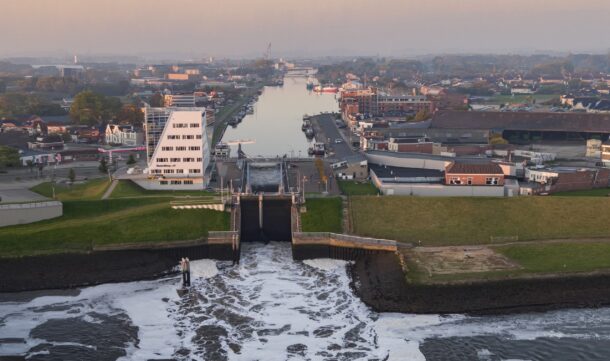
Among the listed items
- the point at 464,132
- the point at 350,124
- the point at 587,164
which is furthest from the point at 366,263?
the point at 350,124

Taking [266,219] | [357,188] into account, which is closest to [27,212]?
[266,219]

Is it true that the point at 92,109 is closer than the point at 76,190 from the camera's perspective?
No

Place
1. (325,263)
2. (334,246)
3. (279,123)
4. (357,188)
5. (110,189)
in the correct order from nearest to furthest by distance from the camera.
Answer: (325,263) → (334,246) → (110,189) → (357,188) → (279,123)

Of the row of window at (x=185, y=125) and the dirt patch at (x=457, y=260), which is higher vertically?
the row of window at (x=185, y=125)

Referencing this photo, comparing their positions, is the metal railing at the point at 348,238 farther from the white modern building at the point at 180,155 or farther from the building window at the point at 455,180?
the white modern building at the point at 180,155

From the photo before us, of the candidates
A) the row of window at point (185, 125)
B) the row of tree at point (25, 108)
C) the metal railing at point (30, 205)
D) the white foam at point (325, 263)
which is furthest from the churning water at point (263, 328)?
the row of tree at point (25, 108)

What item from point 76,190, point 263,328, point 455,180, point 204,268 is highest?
point 455,180

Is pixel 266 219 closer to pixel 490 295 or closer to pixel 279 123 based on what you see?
pixel 490 295
